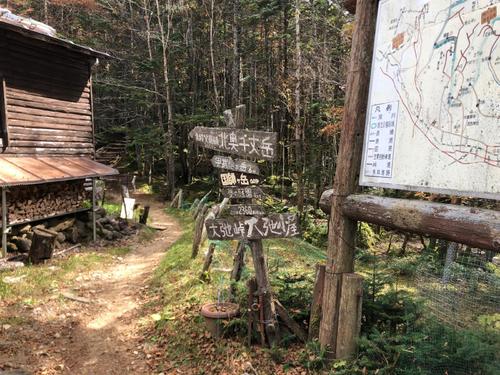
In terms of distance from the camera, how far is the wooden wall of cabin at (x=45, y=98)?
10.9m

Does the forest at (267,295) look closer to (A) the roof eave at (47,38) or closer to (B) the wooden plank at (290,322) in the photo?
(B) the wooden plank at (290,322)

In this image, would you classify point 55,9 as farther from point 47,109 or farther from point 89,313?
point 89,313

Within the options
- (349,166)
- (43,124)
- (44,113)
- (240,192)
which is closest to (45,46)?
(44,113)

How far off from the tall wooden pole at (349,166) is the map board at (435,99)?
→ 0.17m

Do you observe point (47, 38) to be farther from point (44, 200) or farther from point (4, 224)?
point (4, 224)

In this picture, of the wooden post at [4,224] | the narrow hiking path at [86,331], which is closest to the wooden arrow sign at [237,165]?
the narrow hiking path at [86,331]

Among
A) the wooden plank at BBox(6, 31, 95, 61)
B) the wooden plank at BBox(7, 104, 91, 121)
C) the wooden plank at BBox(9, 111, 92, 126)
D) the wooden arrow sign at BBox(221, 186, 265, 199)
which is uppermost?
the wooden plank at BBox(6, 31, 95, 61)

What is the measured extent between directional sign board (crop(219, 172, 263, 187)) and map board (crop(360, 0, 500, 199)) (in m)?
1.62

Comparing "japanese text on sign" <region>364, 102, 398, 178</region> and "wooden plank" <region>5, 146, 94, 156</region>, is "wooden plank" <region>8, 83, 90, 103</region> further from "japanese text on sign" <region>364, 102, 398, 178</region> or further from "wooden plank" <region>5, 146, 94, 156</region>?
"japanese text on sign" <region>364, 102, 398, 178</region>

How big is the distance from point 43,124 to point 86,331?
7670mm

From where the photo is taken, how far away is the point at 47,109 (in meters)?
12.1

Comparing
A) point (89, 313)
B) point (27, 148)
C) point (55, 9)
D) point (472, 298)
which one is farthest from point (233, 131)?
point (55, 9)

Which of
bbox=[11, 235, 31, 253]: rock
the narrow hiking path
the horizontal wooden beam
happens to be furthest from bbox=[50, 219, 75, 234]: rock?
the horizontal wooden beam

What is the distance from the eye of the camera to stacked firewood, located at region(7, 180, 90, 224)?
10.1 meters
